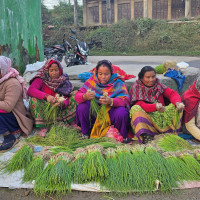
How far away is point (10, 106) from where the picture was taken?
3.01 m

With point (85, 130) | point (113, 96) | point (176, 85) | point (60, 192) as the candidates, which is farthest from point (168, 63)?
point (60, 192)

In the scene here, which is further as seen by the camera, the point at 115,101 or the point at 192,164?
the point at 115,101

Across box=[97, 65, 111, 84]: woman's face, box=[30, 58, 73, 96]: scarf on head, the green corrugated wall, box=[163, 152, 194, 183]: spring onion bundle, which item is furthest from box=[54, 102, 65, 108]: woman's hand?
the green corrugated wall

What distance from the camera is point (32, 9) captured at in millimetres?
5711

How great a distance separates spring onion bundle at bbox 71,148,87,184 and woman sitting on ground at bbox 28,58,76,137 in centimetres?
102

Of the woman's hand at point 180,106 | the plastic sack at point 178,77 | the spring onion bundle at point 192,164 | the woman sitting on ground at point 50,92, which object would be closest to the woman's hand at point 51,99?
the woman sitting on ground at point 50,92

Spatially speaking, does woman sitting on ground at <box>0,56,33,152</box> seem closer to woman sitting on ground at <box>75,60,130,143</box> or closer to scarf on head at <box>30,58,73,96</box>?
scarf on head at <box>30,58,73,96</box>

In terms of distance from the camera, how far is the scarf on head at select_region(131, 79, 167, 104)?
3.06m

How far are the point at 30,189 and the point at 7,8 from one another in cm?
340

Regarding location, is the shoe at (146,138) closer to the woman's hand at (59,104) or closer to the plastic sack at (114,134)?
the plastic sack at (114,134)

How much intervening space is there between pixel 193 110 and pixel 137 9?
68.5 ft

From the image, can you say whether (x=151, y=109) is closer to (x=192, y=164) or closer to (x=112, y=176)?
(x=192, y=164)

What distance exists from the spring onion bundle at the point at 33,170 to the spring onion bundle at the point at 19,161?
0.08m

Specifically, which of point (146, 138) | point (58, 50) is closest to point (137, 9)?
point (58, 50)
